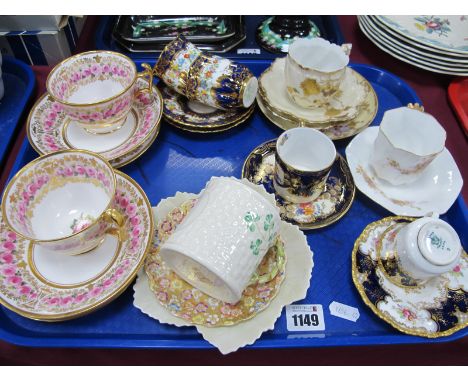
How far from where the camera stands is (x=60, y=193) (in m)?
0.74

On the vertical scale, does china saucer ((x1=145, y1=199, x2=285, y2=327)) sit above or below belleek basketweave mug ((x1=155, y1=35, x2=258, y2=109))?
below

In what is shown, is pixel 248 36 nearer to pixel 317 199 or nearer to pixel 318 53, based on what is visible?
pixel 318 53

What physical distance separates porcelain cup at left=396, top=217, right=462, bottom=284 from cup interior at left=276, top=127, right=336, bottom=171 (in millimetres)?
205

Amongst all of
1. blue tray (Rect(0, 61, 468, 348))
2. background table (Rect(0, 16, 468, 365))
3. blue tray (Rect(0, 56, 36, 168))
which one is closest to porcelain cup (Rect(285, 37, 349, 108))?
blue tray (Rect(0, 61, 468, 348))

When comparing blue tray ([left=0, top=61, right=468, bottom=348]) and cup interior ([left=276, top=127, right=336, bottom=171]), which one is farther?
cup interior ([left=276, top=127, right=336, bottom=171])

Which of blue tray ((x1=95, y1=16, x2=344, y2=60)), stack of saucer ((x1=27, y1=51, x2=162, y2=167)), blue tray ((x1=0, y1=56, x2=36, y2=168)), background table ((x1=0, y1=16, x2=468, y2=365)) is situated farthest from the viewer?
blue tray ((x1=95, y1=16, x2=344, y2=60))

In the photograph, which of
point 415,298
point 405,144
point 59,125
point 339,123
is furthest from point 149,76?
point 415,298

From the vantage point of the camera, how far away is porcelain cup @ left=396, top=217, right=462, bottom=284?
0.66 metres

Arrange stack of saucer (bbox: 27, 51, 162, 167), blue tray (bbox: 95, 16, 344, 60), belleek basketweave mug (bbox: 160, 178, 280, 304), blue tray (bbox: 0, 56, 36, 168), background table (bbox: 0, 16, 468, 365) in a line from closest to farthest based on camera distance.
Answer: belleek basketweave mug (bbox: 160, 178, 280, 304) → background table (bbox: 0, 16, 468, 365) → stack of saucer (bbox: 27, 51, 162, 167) → blue tray (bbox: 0, 56, 36, 168) → blue tray (bbox: 95, 16, 344, 60)

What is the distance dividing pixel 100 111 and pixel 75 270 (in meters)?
0.32

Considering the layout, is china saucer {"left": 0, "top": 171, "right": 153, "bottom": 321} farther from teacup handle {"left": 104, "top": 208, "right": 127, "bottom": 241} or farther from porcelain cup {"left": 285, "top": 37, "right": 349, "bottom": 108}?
porcelain cup {"left": 285, "top": 37, "right": 349, "bottom": 108}

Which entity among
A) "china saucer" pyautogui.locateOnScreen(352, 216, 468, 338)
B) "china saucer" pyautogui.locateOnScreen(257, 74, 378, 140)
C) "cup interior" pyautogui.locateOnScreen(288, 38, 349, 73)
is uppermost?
"cup interior" pyautogui.locateOnScreen(288, 38, 349, 73)

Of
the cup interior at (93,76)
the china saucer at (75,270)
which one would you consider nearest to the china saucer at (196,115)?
the cup interior at (93,76)
